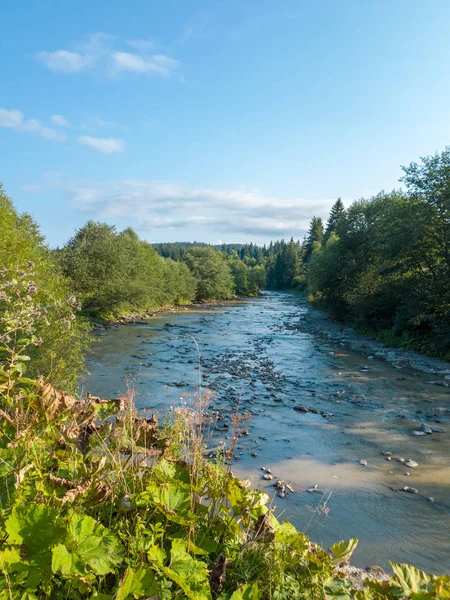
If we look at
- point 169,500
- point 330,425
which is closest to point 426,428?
point 330,425

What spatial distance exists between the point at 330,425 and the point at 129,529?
29.4 feet

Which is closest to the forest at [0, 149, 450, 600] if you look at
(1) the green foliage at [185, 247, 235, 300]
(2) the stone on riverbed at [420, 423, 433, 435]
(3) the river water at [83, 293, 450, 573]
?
(3) the river water at [83, 293, 450, 573]

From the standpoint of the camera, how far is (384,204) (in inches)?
1233

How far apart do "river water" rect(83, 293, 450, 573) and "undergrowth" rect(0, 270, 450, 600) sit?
0.59m

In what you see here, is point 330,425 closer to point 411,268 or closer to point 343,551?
point 343,551

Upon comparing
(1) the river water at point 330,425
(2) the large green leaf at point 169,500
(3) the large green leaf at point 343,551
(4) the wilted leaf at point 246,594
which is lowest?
(1) the river water at point 330,425

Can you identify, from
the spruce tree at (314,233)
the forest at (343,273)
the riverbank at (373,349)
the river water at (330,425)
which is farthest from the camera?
the spruce tree at (314,233)

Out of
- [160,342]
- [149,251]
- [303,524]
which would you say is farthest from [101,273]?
[303,524]

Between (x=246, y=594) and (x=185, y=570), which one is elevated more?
(x=185, y=570)

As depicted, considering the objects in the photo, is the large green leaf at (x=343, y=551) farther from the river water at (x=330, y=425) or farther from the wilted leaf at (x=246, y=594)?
the wilted leaf at (x=246, y=594)

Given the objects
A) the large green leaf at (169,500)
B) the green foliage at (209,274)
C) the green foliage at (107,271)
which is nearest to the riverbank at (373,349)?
the large green leaf at (169,500)

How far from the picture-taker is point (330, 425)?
10.5m

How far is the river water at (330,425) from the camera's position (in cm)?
595

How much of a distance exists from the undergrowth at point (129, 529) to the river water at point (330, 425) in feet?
1.94
